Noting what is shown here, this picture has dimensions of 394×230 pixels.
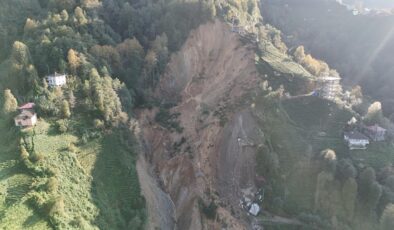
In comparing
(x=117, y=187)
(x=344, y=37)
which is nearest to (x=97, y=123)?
(x=117, y=187)

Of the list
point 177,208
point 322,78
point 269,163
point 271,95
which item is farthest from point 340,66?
point 177,208

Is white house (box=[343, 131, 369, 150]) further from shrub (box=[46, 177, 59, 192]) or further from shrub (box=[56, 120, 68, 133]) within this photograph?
shrub (box=[46, 177, 59, 192])

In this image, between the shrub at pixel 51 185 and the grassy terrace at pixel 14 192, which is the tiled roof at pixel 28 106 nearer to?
the grassy terrace at pixel 14 192

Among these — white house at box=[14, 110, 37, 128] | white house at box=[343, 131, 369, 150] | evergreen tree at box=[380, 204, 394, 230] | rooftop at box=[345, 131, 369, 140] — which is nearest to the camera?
white house at box=[14, 110, 37, 128]

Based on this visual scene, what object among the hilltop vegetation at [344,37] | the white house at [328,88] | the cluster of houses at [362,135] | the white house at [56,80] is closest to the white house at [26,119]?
the white house at [56,80]

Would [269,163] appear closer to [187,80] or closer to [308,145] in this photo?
[308,145]

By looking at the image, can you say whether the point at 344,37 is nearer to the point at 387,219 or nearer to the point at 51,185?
the point at 387,219

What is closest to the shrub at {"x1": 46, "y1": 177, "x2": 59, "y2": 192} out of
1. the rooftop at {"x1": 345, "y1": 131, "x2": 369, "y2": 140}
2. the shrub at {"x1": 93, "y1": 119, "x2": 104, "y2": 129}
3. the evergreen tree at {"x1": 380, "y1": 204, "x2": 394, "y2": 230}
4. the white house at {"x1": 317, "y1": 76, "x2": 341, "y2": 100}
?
the shrub at {"x1": 93, "y1": 119, "x2": 104, "y2": 129}
